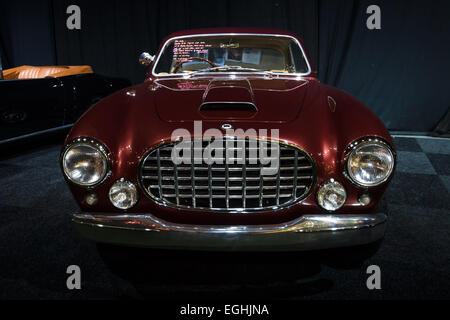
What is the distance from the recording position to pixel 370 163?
1446mm

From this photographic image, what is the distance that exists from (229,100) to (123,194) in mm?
666

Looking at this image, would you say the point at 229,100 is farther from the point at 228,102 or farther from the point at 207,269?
the point at 207,269

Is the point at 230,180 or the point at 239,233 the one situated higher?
the point at 230,180

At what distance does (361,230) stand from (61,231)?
5.94 feet

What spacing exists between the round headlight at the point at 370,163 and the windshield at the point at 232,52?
Answer: 54.3 inches

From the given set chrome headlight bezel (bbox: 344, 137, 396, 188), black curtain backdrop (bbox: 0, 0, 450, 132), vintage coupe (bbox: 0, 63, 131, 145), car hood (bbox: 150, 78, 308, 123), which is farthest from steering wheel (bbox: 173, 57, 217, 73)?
black curtain backdrop (bbox: 0, 0, 450, 132)

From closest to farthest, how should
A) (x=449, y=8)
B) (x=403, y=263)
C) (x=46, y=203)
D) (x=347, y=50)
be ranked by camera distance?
(x=403, y=263)
(x=46, y=203)
(x=449, y=8)
(x=347, y=50)

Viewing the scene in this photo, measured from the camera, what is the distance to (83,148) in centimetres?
147

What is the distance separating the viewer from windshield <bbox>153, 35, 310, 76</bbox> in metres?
2.66
